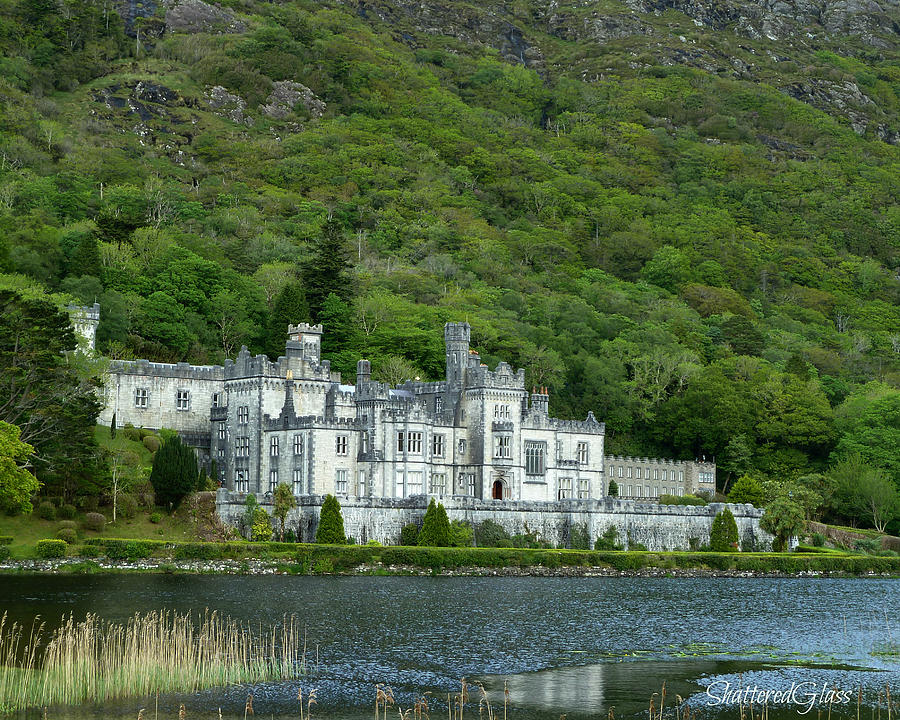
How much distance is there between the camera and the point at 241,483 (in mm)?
87438

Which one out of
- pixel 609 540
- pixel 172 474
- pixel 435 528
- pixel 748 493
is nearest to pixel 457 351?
pixel 609 540

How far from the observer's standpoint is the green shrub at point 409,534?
7856 cm

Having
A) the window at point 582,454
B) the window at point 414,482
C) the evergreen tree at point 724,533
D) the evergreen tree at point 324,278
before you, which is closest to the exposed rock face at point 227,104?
the evergreen tree at point 324,278

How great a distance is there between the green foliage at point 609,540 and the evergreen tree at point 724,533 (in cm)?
908

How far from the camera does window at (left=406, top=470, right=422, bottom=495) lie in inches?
3413

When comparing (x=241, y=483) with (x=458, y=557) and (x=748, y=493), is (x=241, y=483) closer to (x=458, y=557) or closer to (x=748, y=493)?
(x=458, y=557)

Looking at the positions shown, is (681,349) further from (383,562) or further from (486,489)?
(383,562)

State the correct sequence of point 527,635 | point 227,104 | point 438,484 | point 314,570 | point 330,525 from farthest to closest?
point 227,104
point 438,484
point 330,525
point 314,570
point 527,635

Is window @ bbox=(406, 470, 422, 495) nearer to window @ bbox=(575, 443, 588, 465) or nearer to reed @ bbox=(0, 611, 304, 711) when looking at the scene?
window @ bbox=(575, 443, 588, 465)

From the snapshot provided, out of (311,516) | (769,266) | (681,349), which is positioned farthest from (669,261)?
(311,516)

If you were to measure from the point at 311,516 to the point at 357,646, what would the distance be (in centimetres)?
3191

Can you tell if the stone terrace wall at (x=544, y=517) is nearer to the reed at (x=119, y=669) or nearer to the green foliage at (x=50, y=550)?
the green foliage at (x=50, y=550)

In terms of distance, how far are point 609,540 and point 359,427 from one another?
60.4 feet

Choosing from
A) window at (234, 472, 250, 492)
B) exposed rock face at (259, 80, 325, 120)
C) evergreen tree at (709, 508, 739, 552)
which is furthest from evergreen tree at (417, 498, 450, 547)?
exposed rock face at (259, 80, 325, 120)
